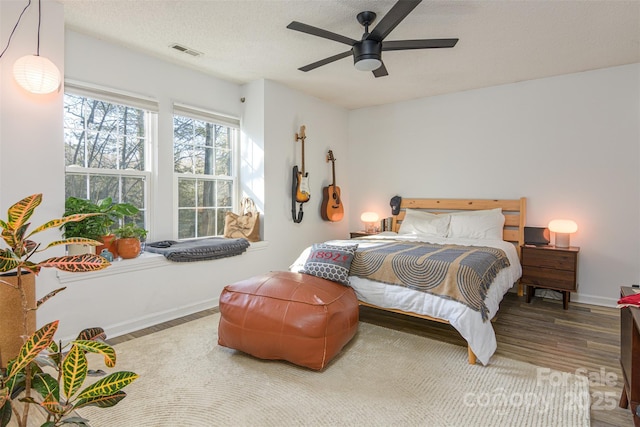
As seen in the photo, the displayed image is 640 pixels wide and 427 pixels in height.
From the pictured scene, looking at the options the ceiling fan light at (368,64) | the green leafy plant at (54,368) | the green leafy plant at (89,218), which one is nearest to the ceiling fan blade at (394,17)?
the ceiling fan light at (368,64)

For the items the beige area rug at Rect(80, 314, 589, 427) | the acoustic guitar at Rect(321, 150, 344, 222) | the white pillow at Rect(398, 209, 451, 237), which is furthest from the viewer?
the acoustic guitar at Rect(321, 150, 344, 222)

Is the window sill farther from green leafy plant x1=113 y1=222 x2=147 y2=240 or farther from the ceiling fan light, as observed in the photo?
the ceiling fan light

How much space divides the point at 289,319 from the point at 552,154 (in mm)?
3516

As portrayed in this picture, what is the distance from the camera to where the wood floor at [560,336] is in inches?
82.2

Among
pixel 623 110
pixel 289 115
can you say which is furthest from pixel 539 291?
pixel 289 115

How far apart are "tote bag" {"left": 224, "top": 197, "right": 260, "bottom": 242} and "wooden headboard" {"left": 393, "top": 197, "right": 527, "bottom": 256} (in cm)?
196

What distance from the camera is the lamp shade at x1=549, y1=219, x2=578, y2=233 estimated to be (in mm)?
3697

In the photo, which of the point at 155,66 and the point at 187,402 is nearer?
the point at 187,402

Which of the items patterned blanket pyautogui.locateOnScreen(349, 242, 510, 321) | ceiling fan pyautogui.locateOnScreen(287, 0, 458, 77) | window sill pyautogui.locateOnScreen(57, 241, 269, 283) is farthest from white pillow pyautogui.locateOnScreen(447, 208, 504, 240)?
window sill pyautogui.locateOnScreen(57, 241, 269, 283)

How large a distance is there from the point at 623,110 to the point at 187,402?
15.1ft

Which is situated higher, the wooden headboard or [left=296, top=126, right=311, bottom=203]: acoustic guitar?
[left=296, top=126, right=311, bottom=203]: acoustic guitar

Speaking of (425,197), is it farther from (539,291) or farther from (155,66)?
(155,66)

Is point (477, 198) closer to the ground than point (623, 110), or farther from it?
closer to the ground

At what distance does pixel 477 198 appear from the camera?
4449 mm
